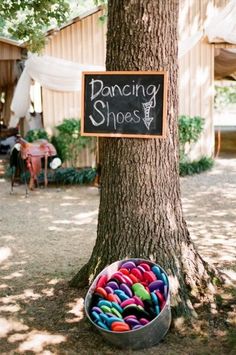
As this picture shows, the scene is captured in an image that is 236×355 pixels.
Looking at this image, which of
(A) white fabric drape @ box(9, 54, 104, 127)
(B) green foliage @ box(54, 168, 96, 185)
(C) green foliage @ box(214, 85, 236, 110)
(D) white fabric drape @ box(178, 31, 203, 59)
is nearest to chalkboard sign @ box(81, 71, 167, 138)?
(B) green foliage @ box(54, 168, 96, 185)

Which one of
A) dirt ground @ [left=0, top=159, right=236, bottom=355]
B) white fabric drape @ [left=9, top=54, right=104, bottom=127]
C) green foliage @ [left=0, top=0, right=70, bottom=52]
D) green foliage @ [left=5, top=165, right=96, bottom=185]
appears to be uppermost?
green foliage @ [left=0, top=0, right=70, bottom=52]

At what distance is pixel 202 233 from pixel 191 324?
2810 millimetres

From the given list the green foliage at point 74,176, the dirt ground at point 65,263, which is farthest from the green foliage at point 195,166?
the green foliage at point 74,176

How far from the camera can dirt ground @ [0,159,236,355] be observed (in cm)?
358

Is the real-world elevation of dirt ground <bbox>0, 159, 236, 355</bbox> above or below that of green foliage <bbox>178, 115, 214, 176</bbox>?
below

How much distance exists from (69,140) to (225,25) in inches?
167

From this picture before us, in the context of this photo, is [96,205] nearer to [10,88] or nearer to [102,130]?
[102,130]

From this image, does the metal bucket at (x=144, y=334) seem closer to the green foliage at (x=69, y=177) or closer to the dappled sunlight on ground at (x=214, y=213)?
the dappled sunlight on ground at (x=214, y=213)

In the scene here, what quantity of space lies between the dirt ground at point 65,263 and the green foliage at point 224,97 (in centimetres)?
2233

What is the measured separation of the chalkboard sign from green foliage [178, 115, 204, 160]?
24.1ft

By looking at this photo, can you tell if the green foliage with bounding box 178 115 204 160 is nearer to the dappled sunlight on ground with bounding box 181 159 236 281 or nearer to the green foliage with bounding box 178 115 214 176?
the green foliage with bounding box 178 115 214 176

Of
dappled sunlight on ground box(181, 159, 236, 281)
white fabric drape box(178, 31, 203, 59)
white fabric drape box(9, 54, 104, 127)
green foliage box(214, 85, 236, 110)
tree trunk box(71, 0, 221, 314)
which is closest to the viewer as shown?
tree trunk box(71, 0, 221, 314)

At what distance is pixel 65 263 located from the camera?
5379 millimetres

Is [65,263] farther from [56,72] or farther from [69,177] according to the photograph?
[56,72]
